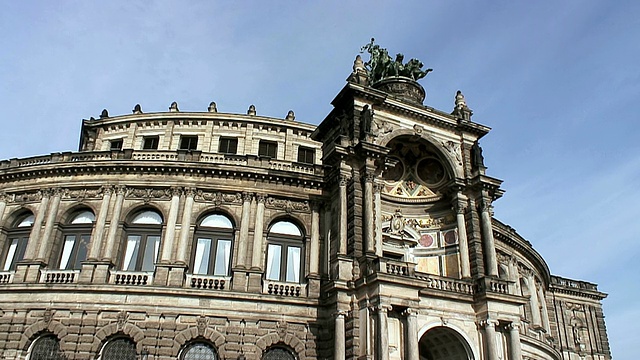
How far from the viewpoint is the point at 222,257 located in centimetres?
2836

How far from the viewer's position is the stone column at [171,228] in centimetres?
2770

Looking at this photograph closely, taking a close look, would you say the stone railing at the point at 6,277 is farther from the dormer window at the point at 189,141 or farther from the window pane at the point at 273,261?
the dormer window at the point at 189,141

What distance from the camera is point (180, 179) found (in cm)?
2948

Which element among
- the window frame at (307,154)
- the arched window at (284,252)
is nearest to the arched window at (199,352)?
the arched window at (284,252)

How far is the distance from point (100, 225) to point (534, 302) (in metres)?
28.9

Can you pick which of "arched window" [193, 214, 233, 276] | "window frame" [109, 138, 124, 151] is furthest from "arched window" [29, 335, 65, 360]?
"window frame" [109, 138, 124, 151]

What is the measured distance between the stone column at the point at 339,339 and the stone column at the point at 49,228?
15.3 m

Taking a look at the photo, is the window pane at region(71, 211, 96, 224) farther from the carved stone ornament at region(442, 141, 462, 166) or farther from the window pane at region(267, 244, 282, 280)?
the carved stone ornament at region(442, 141, 462, 166)

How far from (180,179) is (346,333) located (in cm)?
1214

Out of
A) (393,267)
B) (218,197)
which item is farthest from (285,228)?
(393,267)

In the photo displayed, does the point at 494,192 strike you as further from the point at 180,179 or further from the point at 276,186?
the point at 180,179

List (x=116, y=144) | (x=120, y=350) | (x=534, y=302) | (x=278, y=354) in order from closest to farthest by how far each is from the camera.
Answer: (x=120, y=350), (x=278, y=354), (x=534, y=302), (x=116, y=144)

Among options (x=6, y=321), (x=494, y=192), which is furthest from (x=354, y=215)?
(x=6, y=321)

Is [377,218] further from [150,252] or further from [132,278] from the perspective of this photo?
[132,278]
